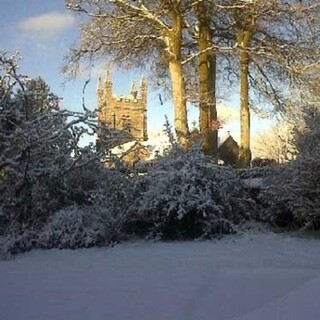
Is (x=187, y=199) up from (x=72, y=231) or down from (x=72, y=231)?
up

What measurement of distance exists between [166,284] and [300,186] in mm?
4925

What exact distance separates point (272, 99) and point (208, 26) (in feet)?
11.9

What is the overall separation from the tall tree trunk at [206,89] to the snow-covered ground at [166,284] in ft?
29.8

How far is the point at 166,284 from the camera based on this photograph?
5.81 meters

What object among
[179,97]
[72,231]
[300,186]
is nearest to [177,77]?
[179,97]

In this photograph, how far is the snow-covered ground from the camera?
15.5 feet

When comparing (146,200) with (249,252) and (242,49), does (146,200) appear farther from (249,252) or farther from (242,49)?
(242,49)

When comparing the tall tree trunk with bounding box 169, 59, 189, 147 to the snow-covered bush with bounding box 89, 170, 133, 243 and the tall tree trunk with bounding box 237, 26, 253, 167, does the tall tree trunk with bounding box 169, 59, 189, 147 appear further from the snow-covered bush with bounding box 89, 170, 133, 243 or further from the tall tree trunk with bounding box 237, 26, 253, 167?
the snow-covered bush with bounding box 89, 170, 133, 243

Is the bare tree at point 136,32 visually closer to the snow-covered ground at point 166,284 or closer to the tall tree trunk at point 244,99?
the tall tree trunk at point 244,99

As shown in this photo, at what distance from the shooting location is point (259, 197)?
1130 cm

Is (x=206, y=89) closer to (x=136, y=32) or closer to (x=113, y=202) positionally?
(x=136, y=32)

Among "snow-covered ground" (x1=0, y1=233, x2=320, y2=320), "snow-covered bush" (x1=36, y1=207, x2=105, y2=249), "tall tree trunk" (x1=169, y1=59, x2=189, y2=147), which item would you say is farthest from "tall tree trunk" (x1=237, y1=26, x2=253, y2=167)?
"snow-covered ground" (x1=0, y1=233, x2=320, y2=320)

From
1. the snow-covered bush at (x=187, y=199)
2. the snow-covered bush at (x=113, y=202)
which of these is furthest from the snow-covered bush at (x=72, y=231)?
the snow-covered bush at (x=187, y=199)

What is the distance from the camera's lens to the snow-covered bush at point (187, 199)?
33.1ft
